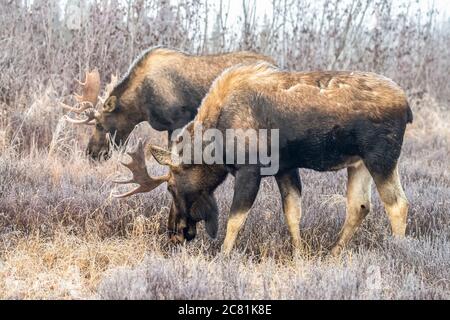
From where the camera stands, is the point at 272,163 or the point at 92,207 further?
the point at 92,207

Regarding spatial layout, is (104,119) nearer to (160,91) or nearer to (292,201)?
(160,91)

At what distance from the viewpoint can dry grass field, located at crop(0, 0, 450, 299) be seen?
4.52 m

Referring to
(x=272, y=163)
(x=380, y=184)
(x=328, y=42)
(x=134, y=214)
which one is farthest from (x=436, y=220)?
(x=328, y=42)

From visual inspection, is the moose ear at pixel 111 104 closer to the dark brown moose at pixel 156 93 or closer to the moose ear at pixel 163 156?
the dark brown moose at pixel 156 93

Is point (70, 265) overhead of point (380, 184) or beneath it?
beneath

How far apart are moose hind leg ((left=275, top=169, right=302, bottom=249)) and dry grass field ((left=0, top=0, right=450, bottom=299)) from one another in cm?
17

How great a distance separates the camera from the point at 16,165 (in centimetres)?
743

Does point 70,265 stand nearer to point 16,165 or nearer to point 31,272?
point 31,272

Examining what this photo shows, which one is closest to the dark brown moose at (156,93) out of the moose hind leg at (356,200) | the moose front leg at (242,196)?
→ the moose hind leg at (356,200)

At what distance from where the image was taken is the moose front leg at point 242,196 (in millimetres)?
5516

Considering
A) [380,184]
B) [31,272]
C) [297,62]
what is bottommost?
[31,272]

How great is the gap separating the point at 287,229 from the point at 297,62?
7831 mm

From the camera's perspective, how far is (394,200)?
5.57m

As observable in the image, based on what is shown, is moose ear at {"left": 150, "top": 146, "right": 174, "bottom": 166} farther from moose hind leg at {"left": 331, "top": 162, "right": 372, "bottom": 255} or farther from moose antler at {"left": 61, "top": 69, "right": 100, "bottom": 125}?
moose antler at {"left": 61, "top": 69, "right": 100, "bottom": 125}
